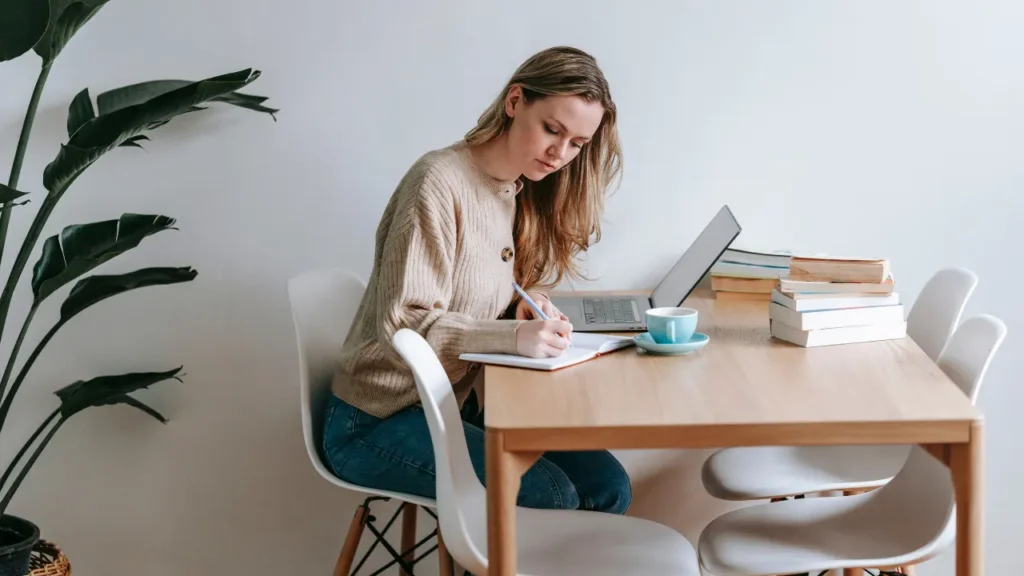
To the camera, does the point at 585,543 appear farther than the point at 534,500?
No

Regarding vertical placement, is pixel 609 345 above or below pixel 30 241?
below

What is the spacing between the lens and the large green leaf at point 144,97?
7.96ft

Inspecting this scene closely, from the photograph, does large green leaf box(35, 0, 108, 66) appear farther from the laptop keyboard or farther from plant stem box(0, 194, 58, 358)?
the laptop keyboard

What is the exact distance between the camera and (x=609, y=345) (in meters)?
1.94

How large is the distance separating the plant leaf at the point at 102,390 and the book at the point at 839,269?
4.52ft

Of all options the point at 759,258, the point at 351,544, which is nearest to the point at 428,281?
the point at 351,544

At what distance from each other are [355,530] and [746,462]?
2.69 ft

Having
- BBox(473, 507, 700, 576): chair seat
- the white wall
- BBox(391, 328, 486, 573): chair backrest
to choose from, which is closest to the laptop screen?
the white wall

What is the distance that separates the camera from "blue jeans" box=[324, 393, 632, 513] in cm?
195

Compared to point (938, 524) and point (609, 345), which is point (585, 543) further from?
point (938, 524)

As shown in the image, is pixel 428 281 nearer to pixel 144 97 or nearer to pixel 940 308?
pixel 144 97

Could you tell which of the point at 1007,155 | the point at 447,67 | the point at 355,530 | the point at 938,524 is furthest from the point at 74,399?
the point at 1007,155

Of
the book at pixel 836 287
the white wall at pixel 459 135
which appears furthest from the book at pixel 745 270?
the book at pixel 836 287

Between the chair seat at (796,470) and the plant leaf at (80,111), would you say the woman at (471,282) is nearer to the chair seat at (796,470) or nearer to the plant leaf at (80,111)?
the chair seat at (796,470)
